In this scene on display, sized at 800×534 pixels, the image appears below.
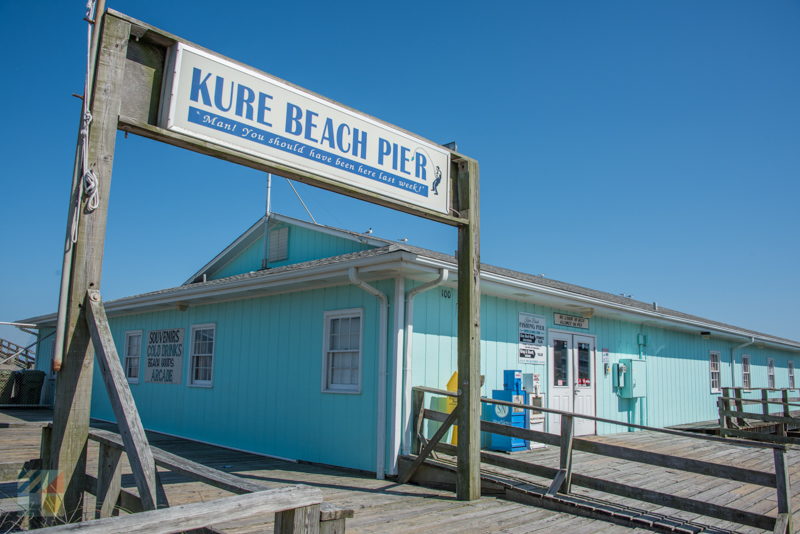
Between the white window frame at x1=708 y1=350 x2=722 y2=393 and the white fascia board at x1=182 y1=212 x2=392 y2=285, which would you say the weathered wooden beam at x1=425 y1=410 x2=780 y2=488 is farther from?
the white window frame at x1=708 y1=350 x2=722 y2=393

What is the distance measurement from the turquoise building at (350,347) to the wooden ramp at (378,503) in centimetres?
66

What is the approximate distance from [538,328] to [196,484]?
643 centimetres

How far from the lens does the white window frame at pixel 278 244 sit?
12.5m

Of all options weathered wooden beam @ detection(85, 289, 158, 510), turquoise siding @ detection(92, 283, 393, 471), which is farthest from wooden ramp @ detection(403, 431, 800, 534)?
weathered wooden beam @ detection(85, 289, 158, 510)

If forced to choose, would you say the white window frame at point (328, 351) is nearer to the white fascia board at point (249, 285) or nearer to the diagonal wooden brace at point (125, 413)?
the white fascia board at point (249, 285)

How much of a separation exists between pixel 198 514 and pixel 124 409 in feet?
4.05

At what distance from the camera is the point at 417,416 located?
8.25 meters

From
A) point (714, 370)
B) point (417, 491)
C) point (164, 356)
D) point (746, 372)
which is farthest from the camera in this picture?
point (746, 372)

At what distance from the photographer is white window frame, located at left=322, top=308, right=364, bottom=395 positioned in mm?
8758

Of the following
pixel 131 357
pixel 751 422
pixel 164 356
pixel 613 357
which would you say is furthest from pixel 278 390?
pixel 751 422

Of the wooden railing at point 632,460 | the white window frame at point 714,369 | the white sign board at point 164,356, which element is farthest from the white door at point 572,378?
the white sign board at point 164,356

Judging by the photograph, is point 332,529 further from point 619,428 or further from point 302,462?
point 619,428

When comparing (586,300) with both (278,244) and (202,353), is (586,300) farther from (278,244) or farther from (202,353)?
(202,353)

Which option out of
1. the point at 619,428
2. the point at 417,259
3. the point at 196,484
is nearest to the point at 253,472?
the point at 196,484
